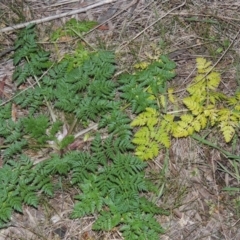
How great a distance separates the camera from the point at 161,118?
3133 mm

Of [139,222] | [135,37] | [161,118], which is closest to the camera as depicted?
[139,222]

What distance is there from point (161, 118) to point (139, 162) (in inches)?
12.8

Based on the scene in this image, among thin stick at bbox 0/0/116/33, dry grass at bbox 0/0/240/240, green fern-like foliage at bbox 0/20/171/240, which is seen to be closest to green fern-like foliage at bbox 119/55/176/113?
green fern-like foliage at bbox 0/20/171/240

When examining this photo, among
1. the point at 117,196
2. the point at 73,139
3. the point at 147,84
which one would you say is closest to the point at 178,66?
the point at 147,84

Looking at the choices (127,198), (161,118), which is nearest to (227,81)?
(161,118)

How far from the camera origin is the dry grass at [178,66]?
3053 mm

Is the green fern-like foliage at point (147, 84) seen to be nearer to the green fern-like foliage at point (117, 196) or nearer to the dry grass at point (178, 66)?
the dry grass at point (178, 66)

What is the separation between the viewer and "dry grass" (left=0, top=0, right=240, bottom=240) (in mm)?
3053

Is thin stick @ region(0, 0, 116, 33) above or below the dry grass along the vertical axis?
above

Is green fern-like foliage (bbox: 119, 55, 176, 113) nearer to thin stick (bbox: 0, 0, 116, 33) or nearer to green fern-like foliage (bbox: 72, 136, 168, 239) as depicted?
green fern-like foliage (bbox: 72, 136, 168, 239)

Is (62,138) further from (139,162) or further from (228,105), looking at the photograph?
(228,105)

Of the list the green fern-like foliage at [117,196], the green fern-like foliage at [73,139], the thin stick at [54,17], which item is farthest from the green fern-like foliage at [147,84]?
the thin stick at [54,17]

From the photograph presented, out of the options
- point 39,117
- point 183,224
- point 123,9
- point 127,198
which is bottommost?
point 183,224

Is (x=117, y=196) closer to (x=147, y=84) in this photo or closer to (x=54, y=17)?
(x=147, y=84)
